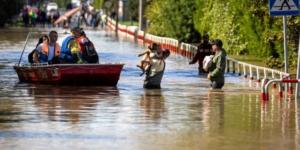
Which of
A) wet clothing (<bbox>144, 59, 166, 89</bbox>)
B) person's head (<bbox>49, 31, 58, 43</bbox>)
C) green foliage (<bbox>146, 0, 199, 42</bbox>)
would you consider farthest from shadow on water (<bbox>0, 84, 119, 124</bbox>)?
green foliage (<bbox>146, 0, 199, 42</bbox>)

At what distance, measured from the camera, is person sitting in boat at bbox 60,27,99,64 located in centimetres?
2454

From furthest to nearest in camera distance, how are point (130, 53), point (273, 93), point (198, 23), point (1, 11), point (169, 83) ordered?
point (1, 11) → point (198, 23) → point (130, 53) → point (169, 83) → point (273, 93)

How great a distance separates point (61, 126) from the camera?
15406 millimetres

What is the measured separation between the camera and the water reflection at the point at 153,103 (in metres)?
17.6

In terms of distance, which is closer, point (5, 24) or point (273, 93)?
point (273, 93)

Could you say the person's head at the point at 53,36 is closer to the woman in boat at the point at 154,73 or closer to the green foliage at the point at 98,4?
the woman in boat at the point at 154,73

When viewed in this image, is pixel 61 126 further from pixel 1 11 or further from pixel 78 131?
pixel 1 11

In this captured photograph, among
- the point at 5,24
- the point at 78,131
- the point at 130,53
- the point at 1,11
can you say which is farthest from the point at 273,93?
the point at 5,24

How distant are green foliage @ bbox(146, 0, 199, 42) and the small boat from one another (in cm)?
2835

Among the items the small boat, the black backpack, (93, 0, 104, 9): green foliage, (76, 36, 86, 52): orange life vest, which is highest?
(93, 0, 104, 9): green foliage

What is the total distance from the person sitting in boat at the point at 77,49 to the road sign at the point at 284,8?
18.4 feet

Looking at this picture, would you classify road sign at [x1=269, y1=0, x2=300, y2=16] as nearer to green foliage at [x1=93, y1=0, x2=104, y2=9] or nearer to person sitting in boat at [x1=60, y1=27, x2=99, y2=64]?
person sitting in boat at [x1=60, y1=27, x2=99, y2=64]

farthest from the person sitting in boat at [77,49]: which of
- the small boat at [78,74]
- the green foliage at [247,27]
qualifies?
the green foliage at [247,27]

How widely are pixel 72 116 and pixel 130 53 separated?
25.2 metres
